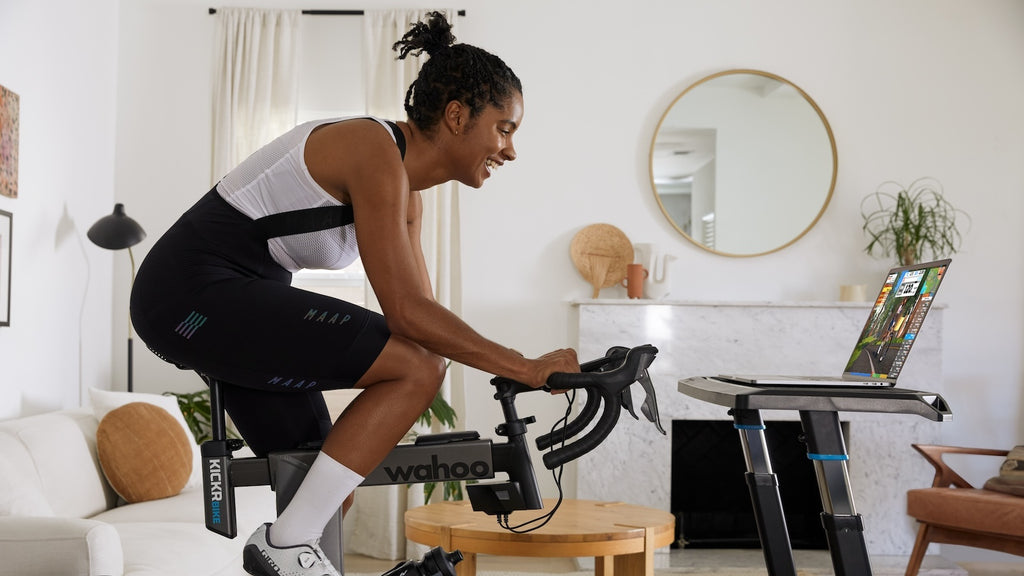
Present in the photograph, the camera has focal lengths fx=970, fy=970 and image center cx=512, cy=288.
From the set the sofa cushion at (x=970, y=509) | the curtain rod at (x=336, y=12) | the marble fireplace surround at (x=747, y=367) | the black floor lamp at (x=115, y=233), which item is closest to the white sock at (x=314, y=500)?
Answer: the black floor lamp at (x=115, y=233)

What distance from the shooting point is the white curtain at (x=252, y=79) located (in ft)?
14.6

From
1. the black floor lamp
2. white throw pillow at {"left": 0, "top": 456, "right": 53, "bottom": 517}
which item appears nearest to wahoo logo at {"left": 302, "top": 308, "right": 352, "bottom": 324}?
white throw pillow at {"left": 0, "top": 456, "right": 53, "bottom": 517}

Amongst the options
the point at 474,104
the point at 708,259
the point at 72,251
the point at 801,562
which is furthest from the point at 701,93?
the point at 474,104

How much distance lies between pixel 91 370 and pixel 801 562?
10.4 ft

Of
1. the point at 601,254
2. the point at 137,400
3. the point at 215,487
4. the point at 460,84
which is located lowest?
the point at 137,400

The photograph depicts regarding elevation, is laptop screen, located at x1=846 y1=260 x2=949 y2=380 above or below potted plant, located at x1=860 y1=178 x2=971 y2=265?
below

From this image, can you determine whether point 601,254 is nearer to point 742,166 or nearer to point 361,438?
point 742,166

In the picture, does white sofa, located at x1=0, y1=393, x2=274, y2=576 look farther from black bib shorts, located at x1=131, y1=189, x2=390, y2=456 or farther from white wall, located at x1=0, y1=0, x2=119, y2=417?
black bib shorts, located at x1=131, y1=189, x2=390, y2=456

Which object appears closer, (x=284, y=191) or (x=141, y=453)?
(x=284, y=191)

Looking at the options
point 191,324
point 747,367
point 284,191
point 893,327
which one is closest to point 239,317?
point 191,324

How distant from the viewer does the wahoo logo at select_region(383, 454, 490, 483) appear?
5.00 feet

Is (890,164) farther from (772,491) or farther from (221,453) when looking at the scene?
(221,453)

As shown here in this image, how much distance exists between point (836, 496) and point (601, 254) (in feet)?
8.49

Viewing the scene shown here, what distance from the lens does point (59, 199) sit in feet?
12.5
